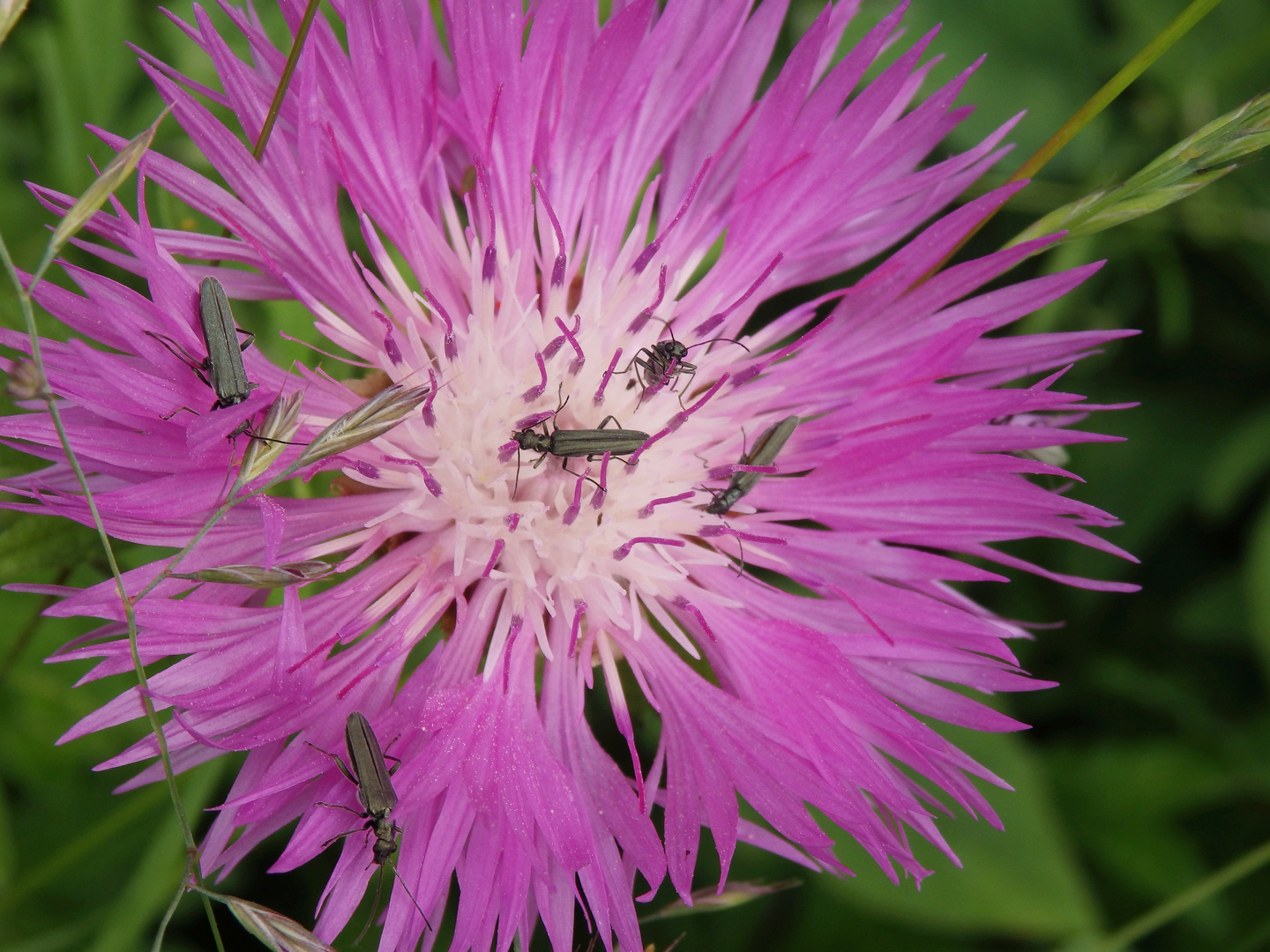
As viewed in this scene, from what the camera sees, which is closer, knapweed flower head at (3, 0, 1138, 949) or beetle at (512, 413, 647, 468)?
knapweed flower head at (3, 0, 1138, 949)

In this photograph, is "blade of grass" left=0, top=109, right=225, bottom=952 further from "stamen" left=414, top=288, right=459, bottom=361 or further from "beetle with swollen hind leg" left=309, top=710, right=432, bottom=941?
"stamen" left=414, top=288, right=459, bottom=361

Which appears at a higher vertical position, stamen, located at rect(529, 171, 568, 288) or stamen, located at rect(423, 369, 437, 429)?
stamen, located at rect(529, 171, 568, 288)

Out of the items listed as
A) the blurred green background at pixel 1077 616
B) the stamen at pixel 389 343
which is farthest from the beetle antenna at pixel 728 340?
the blurred green background at pixel 1077 616

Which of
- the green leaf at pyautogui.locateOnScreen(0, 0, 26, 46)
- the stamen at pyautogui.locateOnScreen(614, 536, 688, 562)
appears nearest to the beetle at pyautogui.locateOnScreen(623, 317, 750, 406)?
the stamen at pyautogui.locateOnScreen(614, 536, 688, 562)

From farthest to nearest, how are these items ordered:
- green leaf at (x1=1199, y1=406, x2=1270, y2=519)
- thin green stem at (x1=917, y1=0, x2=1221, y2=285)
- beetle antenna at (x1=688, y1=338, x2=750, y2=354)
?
green leaf at (x1=1199, y1=406, x2=1270, y2=519) → beetle antenna at (x1=688, y1=338, x2=750, y2=354) → thin green stem at (x1=917, y1=0, x2=1221, y2=285)

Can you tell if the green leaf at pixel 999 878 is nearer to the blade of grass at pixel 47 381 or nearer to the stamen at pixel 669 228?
the stamen at pixel 669 228

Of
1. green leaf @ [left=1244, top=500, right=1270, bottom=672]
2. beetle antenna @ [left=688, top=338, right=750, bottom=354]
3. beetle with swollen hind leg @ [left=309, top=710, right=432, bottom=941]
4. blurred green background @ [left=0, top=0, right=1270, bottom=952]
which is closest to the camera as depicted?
beetle with swollen hind leg @ [left=309, top=710, right=432, bottom=941]

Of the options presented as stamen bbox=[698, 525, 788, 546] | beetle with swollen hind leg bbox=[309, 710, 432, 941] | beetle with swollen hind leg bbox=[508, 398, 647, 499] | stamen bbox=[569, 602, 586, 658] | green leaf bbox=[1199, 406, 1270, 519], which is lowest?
beetle with swollen hind leg bbox=[309, 710, 432, 941]

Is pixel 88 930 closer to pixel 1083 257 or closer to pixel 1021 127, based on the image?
pixel 1083 257
